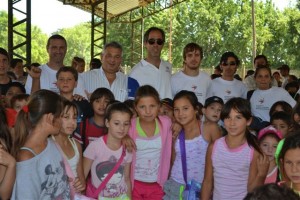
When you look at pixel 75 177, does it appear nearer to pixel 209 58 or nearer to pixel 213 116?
pixel 213 116

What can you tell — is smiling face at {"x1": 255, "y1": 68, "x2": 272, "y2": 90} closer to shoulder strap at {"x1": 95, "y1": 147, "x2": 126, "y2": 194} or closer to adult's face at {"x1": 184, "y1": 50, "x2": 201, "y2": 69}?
adult's face at {"x1": 184, "y1": 50, "x2": 201, "y2": 69}

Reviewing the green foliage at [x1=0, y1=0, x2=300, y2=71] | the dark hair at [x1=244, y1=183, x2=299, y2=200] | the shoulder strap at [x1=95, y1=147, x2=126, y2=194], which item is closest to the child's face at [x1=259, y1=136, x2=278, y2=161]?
the shoulder strap at [x1=95, y1=147, x2=126, y2=194]

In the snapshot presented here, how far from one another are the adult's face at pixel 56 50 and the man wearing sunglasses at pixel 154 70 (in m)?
0.84

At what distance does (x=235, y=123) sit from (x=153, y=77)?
1607mm

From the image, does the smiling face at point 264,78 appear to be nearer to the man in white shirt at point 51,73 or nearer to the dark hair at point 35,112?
the man in white shirt at point 51,73

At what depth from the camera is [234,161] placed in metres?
3.88

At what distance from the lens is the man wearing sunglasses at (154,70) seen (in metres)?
5.34

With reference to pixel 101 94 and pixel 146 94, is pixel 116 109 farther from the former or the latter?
pixel 101 94

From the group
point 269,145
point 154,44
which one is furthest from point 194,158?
point 154,44

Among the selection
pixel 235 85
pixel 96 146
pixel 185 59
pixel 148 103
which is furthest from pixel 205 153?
pixel 235 85

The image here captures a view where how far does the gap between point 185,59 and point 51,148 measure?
9.25ft

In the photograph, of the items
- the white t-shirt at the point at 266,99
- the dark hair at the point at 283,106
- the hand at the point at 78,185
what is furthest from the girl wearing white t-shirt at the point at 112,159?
the white t-shirt at the point at 266,99

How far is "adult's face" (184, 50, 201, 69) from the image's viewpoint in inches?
215

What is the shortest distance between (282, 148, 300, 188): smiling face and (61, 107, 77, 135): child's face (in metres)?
1.83
